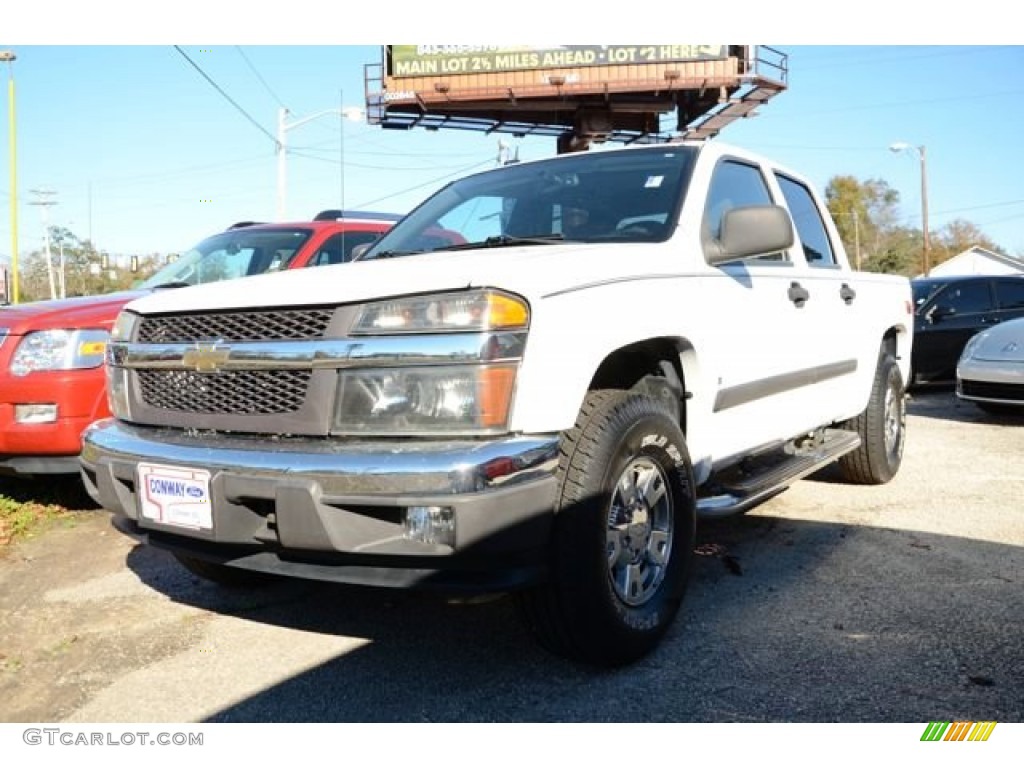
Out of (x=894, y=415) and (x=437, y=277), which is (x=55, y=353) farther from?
(x=894, y=415)

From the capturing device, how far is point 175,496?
246cm

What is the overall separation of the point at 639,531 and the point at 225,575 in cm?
182

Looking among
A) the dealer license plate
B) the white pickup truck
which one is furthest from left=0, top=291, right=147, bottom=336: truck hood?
the dealer license plate

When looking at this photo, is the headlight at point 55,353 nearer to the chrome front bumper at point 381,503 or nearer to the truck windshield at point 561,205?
the truck windshield at point 561,205

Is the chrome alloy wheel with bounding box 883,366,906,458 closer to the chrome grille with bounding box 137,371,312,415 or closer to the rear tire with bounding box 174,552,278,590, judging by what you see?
the rear tire with bounding box 174,552,278,590

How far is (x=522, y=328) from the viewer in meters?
2.27

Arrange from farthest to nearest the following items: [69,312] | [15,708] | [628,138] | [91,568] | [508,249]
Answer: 1. [628,138]
2. [69,312]
3. [91,568]
4. [508,249]
5. [15,708]

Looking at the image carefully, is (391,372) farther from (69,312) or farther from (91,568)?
(69,312)

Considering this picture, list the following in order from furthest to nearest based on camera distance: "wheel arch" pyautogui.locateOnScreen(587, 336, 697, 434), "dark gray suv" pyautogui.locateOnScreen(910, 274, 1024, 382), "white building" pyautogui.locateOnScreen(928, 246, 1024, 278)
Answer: "white building" pyautogui.locateOnScreen(928, 246, 1024, 278)
"dark gray suv" pyautogui.locateOnScreen(910, 274, 1024, 382)
"wheel arch" pyautogui.locateOnScreen(587, 336, 697, 434)

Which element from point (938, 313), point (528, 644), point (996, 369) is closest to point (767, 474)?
point (528, 644)

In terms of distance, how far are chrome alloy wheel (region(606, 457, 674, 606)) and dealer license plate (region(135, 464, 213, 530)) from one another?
1.22 m

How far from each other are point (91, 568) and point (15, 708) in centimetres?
148

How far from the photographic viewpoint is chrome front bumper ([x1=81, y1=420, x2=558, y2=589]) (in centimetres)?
214
